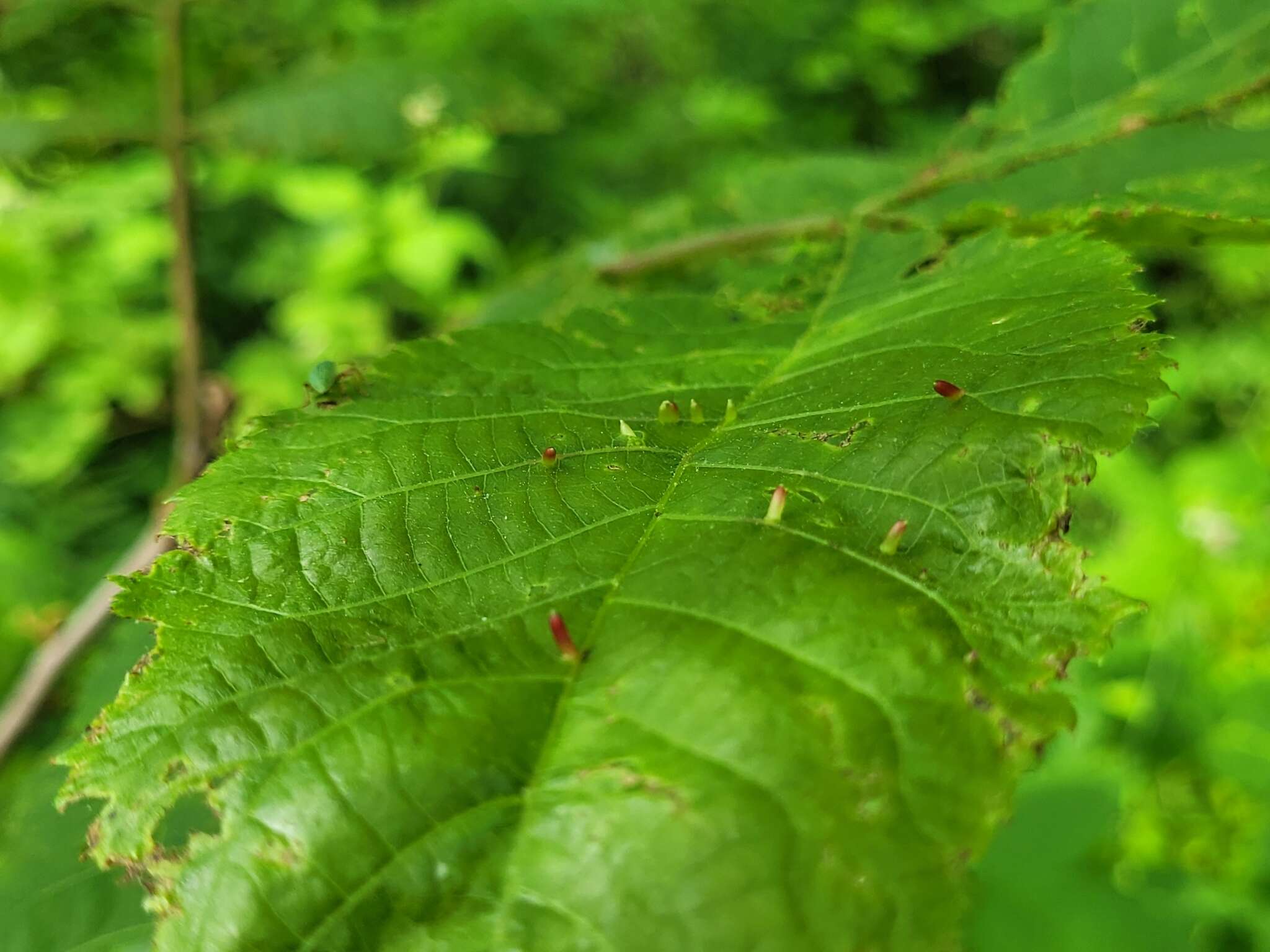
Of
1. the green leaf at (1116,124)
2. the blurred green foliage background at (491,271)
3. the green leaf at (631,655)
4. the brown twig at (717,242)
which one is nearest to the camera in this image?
the green leaf at (631,655)

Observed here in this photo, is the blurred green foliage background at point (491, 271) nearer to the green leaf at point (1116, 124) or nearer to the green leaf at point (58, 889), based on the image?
the green leaf at point (58, 889)

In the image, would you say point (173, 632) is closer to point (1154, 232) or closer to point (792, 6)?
point (1154, 232)

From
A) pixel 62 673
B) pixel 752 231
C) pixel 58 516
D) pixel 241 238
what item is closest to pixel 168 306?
pixel 241 238

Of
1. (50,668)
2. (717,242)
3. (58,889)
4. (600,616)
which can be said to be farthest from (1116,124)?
(50,668)

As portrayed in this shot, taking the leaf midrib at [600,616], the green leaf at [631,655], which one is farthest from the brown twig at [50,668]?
the leaf midrib at [600,616]

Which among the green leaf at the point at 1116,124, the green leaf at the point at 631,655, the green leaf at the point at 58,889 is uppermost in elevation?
the green leaf at the point at 1116,124

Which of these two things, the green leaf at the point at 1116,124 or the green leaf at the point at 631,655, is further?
the green leaf at the point at 1116,124

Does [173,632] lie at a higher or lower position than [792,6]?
lower
